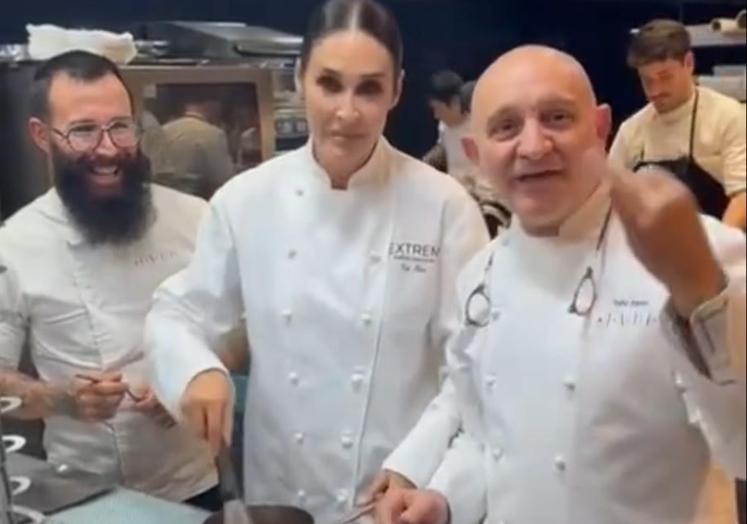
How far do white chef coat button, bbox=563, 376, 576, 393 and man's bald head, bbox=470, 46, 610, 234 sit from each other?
8 cm

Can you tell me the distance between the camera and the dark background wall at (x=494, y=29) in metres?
0.54

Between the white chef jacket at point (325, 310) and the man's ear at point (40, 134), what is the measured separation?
16 cm

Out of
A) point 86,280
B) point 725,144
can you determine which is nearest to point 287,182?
point 86,280

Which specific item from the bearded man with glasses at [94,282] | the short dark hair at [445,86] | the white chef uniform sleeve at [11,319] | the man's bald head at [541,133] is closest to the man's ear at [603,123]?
the man's bald head at [541,133]

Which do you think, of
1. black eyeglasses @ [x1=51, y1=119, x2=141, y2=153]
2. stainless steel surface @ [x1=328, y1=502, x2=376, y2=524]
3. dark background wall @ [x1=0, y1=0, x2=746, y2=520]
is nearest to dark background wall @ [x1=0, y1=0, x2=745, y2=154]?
dark background wall @ [x1=0, y1=0, x2=746, y2=520]

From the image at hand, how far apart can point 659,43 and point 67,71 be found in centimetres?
48

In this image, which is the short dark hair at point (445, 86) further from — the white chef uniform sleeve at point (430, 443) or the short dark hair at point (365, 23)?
the white chef uniform sleeve at point (430, 443)

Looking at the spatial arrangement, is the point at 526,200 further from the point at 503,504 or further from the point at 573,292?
the point at 503,504

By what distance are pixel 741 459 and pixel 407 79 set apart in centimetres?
37

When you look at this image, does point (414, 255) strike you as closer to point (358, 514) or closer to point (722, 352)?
point (358, 514)

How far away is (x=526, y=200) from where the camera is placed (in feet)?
1.86

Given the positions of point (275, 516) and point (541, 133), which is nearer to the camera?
point (541, 133)

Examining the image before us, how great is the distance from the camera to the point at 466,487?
64 cm

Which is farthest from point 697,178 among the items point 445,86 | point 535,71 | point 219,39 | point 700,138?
point 219,39
